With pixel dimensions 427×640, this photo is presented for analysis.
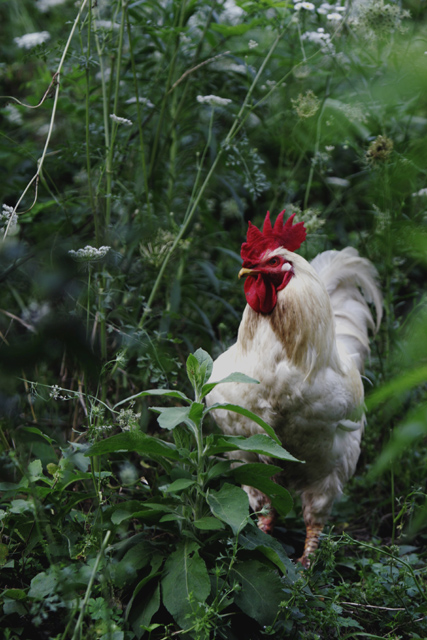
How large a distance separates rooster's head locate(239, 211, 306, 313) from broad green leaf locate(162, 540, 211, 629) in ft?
3.36

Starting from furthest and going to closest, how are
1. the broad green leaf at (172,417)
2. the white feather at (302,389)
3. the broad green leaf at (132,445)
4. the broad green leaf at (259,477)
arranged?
the white feather at (302,389)
the broad green leaf at (259,477)
the broad green leaf at (132,445)
the broad green leaf at (172,417)

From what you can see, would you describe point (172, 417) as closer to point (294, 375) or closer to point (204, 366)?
point (204, 366)

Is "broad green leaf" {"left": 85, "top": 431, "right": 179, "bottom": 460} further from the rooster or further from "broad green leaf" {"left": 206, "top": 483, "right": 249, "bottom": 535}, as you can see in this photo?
the rooster

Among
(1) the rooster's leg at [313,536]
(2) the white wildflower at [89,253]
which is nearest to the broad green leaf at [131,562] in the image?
(2) the white wildflower at [89,253]

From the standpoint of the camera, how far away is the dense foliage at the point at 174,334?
4.56 ft

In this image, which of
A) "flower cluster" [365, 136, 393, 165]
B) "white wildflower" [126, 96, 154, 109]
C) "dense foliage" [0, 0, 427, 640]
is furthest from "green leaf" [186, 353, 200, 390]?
"white wildflower" [126, 96, 154, 109]

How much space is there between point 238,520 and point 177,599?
0.92 ft

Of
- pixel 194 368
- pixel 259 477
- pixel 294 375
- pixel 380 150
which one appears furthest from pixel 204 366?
pixel 380 150

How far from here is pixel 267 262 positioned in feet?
7.82

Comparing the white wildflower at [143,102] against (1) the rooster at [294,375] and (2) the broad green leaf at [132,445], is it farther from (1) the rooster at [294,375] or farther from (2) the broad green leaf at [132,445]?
(2) the broad green leaf at [132,445]

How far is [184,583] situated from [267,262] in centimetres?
127

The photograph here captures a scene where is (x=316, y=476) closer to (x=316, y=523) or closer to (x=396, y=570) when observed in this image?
(x=316, y=523)

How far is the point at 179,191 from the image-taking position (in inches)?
136

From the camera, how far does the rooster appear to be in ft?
7.48
